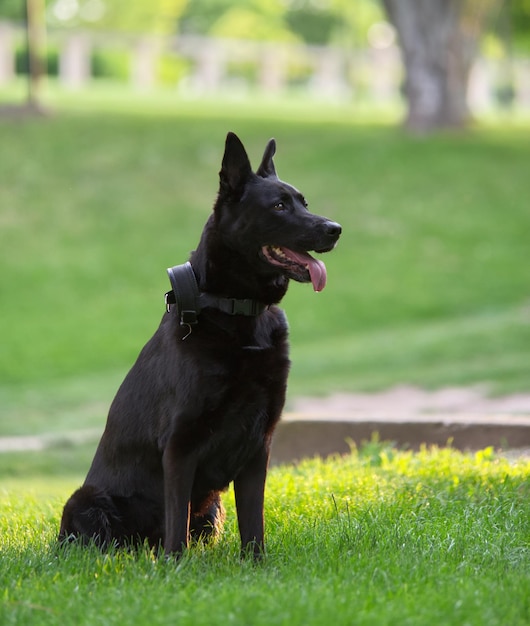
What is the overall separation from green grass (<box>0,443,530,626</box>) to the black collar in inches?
→ 39.2

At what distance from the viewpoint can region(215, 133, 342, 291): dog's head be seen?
178 inches

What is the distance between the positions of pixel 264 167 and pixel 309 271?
680 millimetres

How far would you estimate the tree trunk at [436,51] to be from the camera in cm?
2244

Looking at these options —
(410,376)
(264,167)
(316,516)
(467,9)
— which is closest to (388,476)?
(316,516)

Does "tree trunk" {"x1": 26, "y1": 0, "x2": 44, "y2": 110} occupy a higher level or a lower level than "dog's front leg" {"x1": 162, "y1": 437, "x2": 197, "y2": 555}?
higher

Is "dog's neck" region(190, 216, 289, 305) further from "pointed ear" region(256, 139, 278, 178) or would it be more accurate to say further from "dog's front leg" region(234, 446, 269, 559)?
"dog's front leg" region(234, 446, 269, 559)

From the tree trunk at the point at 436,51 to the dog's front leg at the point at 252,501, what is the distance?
63.2 feet

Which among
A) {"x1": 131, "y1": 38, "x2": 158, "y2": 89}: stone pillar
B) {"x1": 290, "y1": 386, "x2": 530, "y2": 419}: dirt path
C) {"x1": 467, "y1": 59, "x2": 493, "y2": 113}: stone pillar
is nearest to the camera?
{"x1": 290, "y1": 386, "x2": 530, "y2": 419}: dirt path

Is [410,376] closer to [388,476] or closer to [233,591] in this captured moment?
[388,476]

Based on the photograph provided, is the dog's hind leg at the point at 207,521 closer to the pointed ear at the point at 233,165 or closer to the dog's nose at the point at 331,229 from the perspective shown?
the dog's nose at the point at 331,229

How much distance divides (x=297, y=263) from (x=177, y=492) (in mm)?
1069

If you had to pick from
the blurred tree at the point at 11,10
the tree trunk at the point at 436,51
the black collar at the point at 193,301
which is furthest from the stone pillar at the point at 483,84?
the black collar at the point at 193,301

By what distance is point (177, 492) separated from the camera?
434 centimetres

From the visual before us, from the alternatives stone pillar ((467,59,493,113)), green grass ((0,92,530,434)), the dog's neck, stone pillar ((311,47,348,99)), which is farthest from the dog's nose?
stone pillar ((311,47,348,99))
